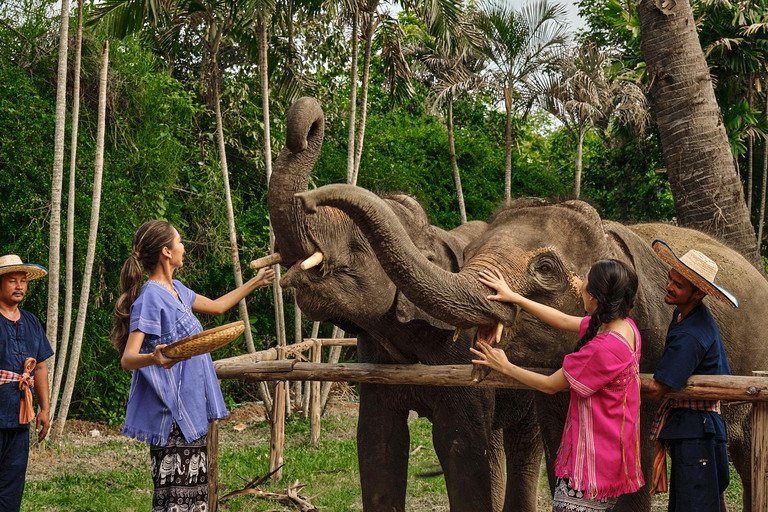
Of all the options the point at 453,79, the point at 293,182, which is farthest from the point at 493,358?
the point at 453,79

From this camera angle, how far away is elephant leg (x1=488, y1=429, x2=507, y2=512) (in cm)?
628

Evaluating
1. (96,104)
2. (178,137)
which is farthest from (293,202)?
(178,137)

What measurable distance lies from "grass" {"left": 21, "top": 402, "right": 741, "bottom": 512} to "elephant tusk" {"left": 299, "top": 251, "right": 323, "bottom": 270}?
3308 millimetres

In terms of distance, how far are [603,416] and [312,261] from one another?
1500 mm

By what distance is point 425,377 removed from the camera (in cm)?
444

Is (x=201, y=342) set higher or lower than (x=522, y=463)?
higher

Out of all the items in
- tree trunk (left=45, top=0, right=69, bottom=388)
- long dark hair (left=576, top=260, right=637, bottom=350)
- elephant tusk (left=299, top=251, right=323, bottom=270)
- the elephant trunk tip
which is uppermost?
tree trunk (left=45, top=0, right=69, bottom=388)

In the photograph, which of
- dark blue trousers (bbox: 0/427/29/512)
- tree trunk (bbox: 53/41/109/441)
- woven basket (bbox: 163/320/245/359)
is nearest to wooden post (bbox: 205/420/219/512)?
dark blue trousers (bbox: 0/427/29/512)

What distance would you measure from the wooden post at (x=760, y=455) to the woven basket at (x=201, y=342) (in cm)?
228

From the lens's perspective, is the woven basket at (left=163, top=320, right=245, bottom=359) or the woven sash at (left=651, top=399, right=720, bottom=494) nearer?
the woven basket at (left=163, top=320, right=245, bottom=359)

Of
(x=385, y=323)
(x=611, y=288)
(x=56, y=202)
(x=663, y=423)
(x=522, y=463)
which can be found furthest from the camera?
(x=56, y=202)

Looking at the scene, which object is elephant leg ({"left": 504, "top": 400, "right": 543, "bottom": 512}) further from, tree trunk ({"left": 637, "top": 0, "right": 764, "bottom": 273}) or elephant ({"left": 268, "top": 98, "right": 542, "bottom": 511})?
tree trunk ({"left": 637, "top": 0, "right": 764, "bottom": 273})

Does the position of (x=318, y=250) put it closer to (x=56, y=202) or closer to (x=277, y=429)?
(x=277, y=429)

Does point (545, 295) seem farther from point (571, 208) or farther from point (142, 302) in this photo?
point (142, 302)
